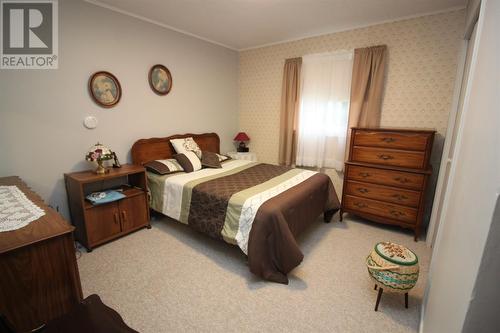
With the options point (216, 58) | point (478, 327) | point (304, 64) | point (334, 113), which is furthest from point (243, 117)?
point (478, 327)

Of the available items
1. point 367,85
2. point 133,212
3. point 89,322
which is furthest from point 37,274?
point 367,85

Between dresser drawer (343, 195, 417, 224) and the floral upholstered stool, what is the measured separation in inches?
49.2

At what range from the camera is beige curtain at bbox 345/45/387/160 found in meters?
3.02

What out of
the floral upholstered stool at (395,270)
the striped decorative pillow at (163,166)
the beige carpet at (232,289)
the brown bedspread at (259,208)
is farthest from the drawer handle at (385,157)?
the striped decorative pillow at (163,166)

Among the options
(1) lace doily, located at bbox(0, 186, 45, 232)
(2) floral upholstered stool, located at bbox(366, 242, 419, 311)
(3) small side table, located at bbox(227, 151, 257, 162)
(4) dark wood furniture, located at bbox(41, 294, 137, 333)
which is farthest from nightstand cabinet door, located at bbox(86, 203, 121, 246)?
(2) floral upholstered stool, located at bbox(366, 242, 419, 311)

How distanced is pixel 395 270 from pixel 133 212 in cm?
270

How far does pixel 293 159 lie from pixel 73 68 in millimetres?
3250

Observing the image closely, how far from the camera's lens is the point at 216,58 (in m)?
4.07

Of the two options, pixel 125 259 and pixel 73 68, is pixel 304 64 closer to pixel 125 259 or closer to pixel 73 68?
pixel 73 68

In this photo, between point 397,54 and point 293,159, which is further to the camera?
point 293,159

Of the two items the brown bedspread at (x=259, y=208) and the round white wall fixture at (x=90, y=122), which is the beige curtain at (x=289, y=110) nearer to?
the brown bedspread at (x=259, y=208)

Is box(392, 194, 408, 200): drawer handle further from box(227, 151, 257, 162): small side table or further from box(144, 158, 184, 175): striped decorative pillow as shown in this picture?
box(144, 158, 184, 175): striped decorative pillow

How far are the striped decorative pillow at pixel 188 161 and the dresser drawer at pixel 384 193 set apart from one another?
2115mm

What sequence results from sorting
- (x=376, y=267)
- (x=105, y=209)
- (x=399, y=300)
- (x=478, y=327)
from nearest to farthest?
1. (x=478, y=327)
2. (x=376, y=267)
3. (x=399, y=300)
4. (x=105, y=209)
